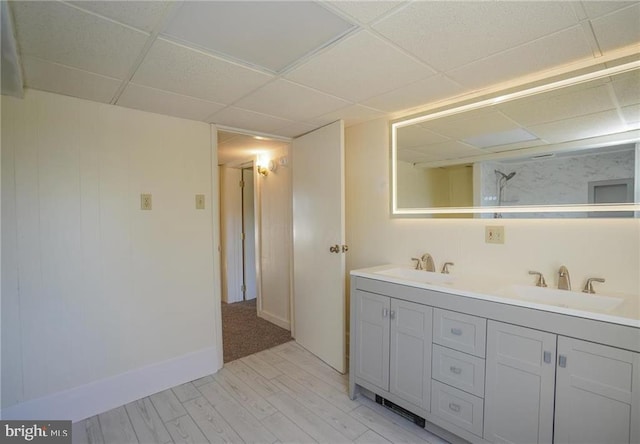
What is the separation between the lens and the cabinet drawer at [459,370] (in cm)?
159

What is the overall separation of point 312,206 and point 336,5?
6.07 ft

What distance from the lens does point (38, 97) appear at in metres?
1.91

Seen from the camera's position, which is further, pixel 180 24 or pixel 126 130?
pixel 126 130

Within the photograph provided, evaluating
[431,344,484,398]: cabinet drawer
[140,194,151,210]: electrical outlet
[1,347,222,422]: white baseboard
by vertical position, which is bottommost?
[1,347,222,422]: white baseboard

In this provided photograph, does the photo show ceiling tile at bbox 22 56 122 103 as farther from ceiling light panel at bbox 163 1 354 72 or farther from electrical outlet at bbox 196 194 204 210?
electrical outlet at bbox 196 194 204 210

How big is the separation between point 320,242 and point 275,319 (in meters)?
1.53

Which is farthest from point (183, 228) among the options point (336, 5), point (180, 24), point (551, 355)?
point (551, 355)

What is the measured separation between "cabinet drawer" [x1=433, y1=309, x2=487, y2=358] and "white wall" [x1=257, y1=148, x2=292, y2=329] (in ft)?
6.62

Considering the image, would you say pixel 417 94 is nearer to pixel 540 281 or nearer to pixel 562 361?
pixel 540 281

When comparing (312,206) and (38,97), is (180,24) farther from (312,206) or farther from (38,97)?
(312,206)

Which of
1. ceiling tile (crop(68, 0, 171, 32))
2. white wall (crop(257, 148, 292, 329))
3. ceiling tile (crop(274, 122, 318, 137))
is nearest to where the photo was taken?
ceiling tile (crop(68, 0, 171, 32))

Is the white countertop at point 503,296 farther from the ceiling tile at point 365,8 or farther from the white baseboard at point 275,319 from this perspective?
the white baseboard at point 275,319

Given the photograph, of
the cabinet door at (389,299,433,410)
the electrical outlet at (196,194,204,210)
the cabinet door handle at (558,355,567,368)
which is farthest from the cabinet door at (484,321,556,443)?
the electrical outlet at (196,194,204,210)

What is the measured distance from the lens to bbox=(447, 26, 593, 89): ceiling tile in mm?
1416
